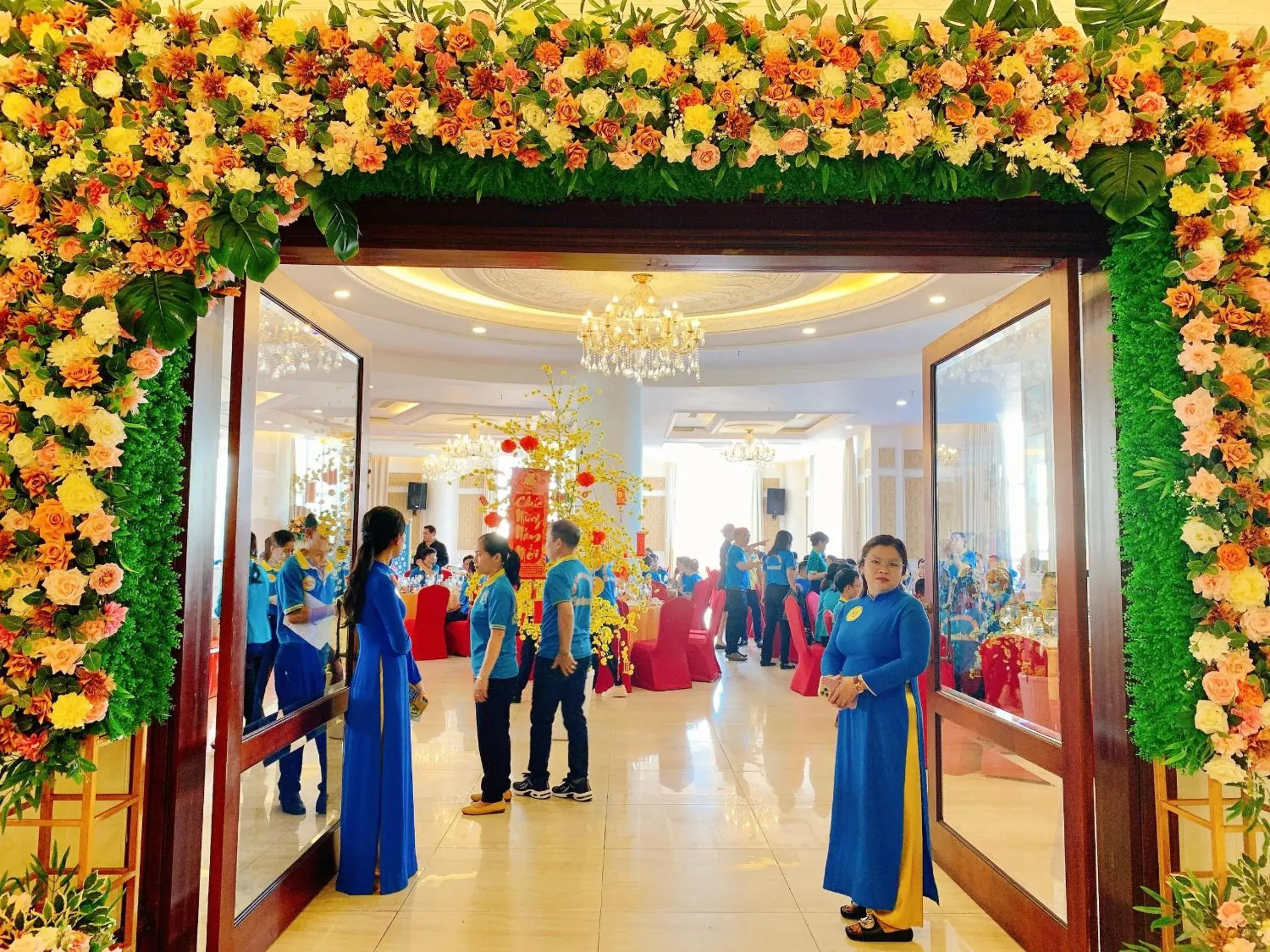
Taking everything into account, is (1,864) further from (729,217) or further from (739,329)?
(739,329)

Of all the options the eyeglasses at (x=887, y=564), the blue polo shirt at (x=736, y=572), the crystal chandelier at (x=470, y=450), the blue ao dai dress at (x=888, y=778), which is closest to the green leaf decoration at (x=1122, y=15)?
the eyeglasses at (x=887, y=564)

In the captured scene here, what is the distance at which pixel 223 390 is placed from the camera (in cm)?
268

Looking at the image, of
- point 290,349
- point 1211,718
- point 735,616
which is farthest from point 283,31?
point 735,616

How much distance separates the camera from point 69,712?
80.2 inches

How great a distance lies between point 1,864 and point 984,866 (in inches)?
137

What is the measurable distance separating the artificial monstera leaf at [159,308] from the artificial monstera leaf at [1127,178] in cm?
255

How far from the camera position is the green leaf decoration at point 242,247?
2.15 metres

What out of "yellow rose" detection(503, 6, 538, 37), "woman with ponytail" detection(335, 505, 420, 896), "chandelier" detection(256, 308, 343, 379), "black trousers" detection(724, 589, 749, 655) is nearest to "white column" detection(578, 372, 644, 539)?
"black trousers" detection(724, 589, 749, 655)

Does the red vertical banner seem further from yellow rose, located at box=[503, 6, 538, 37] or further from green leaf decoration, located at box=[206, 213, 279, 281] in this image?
yellow rose, located at box=[503, 6, 538, 37]

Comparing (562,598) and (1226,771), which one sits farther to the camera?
(562,598)

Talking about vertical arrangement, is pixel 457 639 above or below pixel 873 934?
above

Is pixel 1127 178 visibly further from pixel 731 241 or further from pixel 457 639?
pixel 457 639

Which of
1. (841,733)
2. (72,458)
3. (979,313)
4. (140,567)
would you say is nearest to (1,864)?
(140,567)

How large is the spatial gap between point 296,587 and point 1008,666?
296 cm
